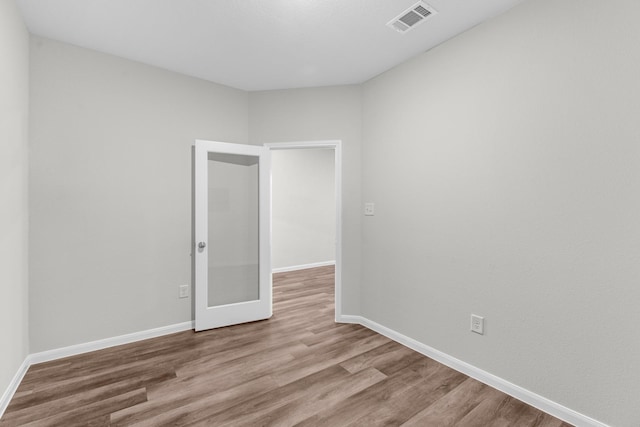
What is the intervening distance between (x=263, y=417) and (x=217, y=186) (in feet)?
7.40

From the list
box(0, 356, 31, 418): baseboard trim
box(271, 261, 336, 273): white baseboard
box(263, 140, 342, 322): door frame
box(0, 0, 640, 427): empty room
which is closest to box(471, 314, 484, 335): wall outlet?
box(0, 0, 640, 427): empty room

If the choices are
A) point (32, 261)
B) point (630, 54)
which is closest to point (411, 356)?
point (630, 54)

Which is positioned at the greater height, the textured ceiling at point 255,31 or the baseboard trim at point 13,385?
the textured ceiling at point 255,31

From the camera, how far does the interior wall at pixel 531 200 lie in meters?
1.62

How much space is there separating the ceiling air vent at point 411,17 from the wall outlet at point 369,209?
5.26 ft

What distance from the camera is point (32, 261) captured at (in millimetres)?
2395

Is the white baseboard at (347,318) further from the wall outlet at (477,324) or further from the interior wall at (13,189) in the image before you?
the interior wall at (13,189)

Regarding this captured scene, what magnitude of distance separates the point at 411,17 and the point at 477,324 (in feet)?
7.62

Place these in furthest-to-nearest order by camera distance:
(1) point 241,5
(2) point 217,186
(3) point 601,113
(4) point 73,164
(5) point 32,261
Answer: (2) point 217,186, (4) point 73,164, (5) point 32,261, (1) point 241,5, (3) point 601,113

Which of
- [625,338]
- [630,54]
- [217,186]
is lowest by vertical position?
[625,338]

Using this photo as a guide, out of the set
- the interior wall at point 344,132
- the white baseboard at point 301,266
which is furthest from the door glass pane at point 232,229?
the white baseboard at point 301,266

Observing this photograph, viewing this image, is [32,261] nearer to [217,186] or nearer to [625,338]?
[217,186]

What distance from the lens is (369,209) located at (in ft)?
10.6

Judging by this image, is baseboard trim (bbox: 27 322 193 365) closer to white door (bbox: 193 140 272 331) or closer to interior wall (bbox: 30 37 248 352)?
interior wall (bbox: 30 37 248 352)
